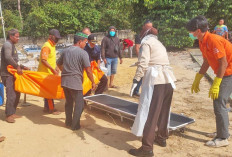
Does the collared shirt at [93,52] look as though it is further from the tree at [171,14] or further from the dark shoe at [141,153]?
the tree at [171,14]

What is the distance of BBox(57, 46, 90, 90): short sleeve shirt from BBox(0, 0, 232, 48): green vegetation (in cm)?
1050

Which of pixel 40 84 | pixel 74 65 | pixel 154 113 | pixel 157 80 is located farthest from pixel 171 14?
pixel 154 113

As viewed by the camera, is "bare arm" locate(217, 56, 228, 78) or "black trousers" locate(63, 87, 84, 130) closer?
"bare arm" locate(217, 56, 228, 78)

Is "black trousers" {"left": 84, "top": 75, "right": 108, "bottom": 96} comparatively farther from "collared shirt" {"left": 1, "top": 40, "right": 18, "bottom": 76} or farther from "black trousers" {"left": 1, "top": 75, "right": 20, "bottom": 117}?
"collared shirt" {"left": 1, "top": 40, "right": 18, "bottom": 76}

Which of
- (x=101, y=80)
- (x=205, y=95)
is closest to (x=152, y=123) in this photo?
(x=101, y=80)

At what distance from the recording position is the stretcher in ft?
15.9

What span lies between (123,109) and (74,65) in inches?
55.5

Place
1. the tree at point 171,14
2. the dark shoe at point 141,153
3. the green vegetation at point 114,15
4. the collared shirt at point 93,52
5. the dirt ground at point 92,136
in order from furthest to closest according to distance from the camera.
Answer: the green vegetation at point 114,15, the tree at point 171,14, the collared shirt at point 93,52, the dirt ground at point 92,136, the dark shoe at point 141,153

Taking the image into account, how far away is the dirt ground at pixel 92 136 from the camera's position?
14.2ft

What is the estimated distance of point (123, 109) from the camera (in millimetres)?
5484

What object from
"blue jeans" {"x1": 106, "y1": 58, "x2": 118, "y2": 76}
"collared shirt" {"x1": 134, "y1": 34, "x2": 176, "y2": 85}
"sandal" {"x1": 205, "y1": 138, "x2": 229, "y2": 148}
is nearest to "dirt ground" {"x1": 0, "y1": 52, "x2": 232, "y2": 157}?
"sandal" {"x1": 205, "y1": 138, "x2": 229, "y2": 148}

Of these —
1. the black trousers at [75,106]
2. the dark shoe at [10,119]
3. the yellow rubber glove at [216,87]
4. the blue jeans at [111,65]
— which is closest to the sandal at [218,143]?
the yellow rubber glove at [216,87]

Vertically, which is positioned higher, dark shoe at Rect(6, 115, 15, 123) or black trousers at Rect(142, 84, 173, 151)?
black trousers at Rect(142, 84, 173, 151)

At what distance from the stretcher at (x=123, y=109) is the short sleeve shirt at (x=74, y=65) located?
102cm
